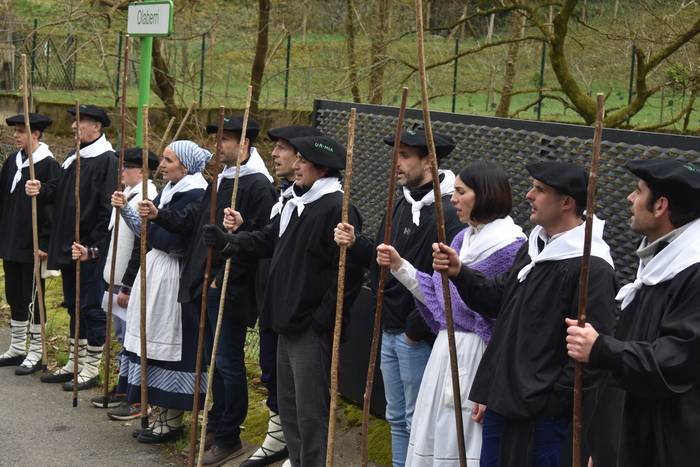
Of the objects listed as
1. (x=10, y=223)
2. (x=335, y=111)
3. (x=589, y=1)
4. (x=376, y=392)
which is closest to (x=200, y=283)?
(x=376, y=392)

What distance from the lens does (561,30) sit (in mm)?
9492

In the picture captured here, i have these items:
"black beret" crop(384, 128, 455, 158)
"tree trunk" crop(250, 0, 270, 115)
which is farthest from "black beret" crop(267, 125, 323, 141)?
"tree trunk" crop(250, 0, 270, 115)

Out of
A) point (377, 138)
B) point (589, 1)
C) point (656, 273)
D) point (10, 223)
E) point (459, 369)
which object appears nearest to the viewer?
point (656, 273)

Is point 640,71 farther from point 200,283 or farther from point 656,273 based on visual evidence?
point 656,273

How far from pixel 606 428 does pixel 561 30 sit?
6343 millimetres

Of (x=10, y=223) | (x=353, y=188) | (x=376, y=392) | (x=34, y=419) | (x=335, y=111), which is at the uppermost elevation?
(x=335, y=111)

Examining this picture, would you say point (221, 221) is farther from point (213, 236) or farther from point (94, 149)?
point (94, 149)

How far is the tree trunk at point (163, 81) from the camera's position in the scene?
42.3 ft

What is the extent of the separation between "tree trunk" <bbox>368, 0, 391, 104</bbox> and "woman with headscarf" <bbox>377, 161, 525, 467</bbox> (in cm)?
641

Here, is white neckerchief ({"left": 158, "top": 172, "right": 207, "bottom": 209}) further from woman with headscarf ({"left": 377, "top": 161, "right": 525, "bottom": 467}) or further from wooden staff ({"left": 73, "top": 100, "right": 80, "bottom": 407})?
woman with headscarf ({"left": 377, "top": 161, "right": 525, "bottom": 467})

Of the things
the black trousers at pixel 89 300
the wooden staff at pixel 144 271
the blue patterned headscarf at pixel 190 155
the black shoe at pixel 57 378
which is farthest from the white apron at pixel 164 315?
the black shoe at pixel 57 378

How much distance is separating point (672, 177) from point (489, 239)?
1286 millimetres

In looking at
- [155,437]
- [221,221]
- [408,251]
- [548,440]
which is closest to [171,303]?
[221,221]

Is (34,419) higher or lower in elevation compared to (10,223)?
lower
